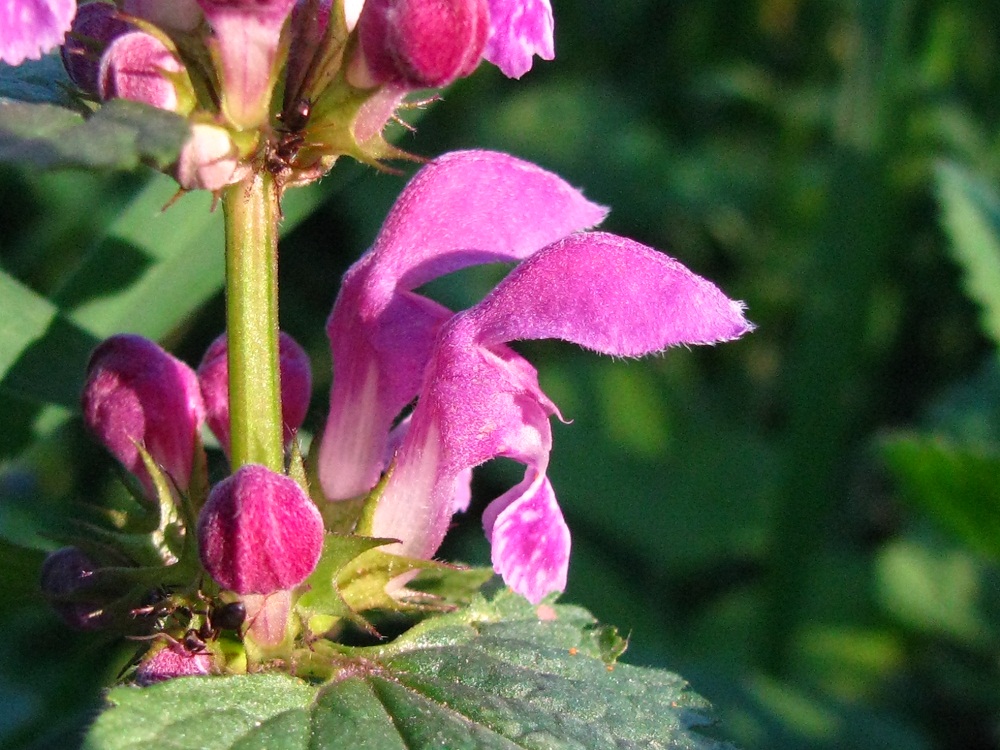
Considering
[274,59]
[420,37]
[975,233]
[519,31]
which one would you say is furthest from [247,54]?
[975,233]

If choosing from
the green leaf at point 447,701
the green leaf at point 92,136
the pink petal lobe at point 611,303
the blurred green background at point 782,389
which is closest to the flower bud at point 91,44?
the green leaf at point 92,136

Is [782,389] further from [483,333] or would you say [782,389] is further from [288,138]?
[288,138]

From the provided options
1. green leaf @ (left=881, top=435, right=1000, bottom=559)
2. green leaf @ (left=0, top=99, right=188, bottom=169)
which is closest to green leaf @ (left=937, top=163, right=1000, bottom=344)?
green leaf @ (left=881, top=435, right=1000, bottom=559)

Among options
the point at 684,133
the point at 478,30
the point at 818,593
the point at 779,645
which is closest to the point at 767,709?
the point at 779,645

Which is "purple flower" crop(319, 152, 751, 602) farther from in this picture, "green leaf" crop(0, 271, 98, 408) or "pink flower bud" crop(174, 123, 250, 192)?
"green leaf" crop(0, 271, 98, 408)

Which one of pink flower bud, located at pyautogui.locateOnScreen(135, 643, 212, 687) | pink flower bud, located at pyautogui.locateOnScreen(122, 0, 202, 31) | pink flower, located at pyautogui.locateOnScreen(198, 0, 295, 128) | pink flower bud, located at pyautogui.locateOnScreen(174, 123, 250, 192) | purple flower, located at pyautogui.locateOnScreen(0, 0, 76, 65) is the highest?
pink flower bud, located at pyautogui.locateOnScreen(122, 0, 202, 31)
